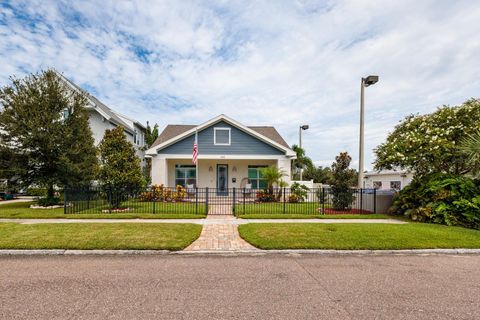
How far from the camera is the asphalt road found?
139 inches

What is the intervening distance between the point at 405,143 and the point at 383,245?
642cm

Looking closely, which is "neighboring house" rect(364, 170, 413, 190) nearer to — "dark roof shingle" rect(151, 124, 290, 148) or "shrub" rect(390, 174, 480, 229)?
"dark roof shingle" rect(151, 124, 290, 148)

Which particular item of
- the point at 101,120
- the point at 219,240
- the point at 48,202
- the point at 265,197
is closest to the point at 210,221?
the point at 219,240

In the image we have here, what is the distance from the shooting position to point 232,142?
19.0 m

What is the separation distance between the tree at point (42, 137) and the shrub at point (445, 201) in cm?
1575

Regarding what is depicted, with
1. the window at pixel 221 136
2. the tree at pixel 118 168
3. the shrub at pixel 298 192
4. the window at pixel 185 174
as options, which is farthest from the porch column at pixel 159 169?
the shrub at pixel 298 192

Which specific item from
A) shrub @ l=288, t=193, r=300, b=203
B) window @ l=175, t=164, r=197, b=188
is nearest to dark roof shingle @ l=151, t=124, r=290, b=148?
window @ l=175, t=164, r=197, b=188

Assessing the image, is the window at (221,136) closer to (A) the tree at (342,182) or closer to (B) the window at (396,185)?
(A) the tree at (342,182)

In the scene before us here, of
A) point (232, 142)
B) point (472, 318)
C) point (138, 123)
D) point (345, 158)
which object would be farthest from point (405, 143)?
point (138, 123)

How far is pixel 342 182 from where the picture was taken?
42.5 feet

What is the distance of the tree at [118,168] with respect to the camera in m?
12.1

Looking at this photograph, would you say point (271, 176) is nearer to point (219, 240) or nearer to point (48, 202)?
point (219, 240)

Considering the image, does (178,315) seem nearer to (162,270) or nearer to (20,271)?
(162,270)

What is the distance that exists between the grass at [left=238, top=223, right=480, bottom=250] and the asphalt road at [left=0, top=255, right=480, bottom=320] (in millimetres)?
710
